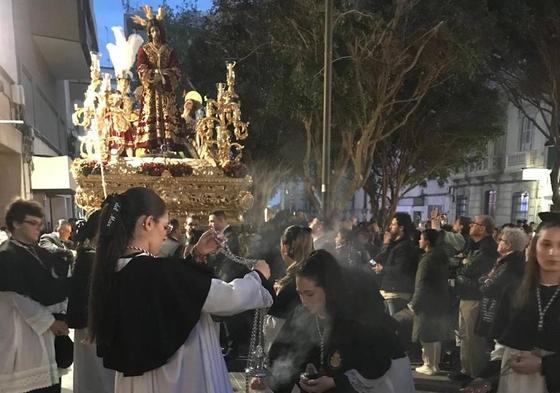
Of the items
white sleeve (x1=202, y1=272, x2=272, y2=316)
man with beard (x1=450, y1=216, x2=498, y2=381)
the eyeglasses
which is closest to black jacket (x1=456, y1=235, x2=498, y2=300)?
man with beard (x1=450, y1=216, x2=498, y2=381)

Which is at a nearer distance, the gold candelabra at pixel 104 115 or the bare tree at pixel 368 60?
the gold candelabra at pixel 104 115

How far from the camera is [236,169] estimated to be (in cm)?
550

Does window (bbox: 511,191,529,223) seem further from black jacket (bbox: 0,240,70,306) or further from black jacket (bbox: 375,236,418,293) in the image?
black jacket (bbox: 0,240,70,306)

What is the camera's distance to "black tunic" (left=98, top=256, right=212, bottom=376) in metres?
1.82

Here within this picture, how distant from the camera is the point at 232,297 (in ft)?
6.20

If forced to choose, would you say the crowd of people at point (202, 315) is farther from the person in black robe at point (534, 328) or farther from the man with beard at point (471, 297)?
the man with beard at point (471, 297)

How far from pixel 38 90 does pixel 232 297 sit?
1457 cm

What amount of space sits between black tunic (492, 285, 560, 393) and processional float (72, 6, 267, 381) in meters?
3.75

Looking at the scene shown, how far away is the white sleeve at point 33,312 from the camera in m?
3.06

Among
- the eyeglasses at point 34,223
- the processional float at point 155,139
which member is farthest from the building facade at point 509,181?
the eyeglasses at point 34,223

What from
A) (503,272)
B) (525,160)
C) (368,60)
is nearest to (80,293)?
(503,272)

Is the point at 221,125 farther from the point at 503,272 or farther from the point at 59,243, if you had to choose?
the point at 503,272

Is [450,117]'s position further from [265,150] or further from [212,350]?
[212,350]

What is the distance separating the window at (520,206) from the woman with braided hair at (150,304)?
961 inches
